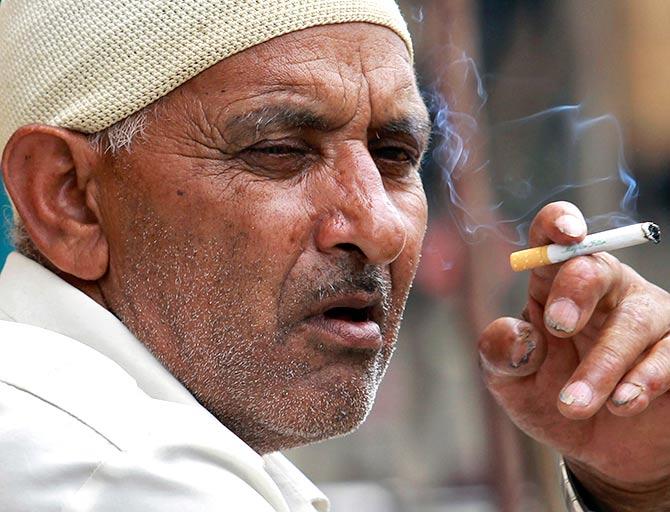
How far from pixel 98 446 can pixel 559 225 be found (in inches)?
53.1

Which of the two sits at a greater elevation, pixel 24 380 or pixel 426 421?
pixel 24 380

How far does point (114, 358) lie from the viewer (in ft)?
8.02

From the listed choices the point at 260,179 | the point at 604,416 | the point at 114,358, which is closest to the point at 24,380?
the point at 114,358

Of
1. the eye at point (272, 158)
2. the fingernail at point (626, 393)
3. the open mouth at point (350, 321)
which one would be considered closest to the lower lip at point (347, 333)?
the open mouth at point (350, 321)

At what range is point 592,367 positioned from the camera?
2664 millimetres

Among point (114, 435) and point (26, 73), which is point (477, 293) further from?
point (114, 435)

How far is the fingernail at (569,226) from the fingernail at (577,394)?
1.25 feet

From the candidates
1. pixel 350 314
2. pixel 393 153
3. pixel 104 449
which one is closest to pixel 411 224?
pixel 393 153

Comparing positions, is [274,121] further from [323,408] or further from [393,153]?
[323,408]

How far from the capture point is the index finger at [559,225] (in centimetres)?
274

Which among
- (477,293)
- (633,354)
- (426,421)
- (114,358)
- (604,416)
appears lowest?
(426,421)

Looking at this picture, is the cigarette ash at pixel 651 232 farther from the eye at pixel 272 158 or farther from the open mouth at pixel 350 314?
the eye at pixel 272 158

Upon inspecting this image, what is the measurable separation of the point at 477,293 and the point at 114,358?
3278mm

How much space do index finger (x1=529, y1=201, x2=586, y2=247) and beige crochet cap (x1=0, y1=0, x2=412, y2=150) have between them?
30.7 inches
